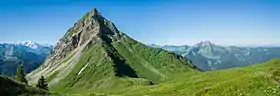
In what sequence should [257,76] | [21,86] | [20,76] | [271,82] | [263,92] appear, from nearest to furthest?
[263,92] < [271,82] < [257,76] < [21,86] < [20,76]

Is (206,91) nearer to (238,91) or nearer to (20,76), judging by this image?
(238,91)

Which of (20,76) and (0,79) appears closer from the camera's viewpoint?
(0,79)

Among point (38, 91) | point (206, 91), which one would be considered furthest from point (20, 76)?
point (206, 91)

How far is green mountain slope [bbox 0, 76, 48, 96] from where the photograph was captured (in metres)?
62.4

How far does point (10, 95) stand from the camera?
205 ft

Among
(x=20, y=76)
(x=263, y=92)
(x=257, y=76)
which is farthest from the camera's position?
(x=20, y=76)

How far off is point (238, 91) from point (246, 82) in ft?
12.8

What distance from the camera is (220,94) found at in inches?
2253

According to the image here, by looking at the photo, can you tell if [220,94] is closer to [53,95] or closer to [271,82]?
[271,82]

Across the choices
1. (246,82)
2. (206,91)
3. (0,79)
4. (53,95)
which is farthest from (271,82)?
(0,79)

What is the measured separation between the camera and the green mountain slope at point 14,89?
6238 centimetres

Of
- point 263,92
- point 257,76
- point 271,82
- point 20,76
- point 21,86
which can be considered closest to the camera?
point 263,92

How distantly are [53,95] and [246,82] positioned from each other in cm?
3017

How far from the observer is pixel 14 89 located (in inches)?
2557
